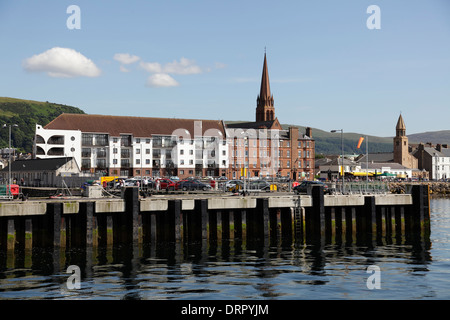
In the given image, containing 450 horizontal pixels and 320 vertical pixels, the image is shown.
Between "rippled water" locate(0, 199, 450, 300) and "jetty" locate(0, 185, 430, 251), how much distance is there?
50.2 inches

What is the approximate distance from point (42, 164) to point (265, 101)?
→ 10638 cm

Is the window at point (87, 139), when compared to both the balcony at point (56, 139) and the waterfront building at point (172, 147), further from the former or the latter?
the balcony at point (56, 139)

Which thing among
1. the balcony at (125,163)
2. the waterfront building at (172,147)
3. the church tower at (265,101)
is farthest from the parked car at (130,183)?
the church tower at (265,101)

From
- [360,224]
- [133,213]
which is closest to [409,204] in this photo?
[360,224]

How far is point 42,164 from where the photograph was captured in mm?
91938

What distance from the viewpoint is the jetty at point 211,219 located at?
32.2 meters

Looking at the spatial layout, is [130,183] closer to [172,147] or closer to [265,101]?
[172,147]

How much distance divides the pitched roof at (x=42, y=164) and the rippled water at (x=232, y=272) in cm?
5622

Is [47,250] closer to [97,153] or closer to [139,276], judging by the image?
[139,276]

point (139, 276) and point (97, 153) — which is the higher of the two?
point (97, 153)

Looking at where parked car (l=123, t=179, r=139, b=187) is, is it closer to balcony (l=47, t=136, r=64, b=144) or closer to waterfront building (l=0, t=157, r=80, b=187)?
waterfront building (l=0, t=157, r=80, b=187)

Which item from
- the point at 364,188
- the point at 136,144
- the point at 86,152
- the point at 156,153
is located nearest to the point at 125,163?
the point at 136,144

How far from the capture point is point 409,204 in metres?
44.4
